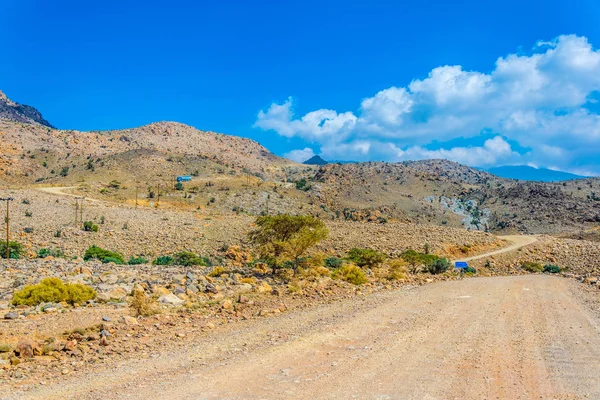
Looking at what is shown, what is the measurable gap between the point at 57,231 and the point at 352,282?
22178 millimetres

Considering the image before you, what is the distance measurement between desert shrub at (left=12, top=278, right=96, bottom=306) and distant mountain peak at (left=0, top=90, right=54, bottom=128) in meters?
121

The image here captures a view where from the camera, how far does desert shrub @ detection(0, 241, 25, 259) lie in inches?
936

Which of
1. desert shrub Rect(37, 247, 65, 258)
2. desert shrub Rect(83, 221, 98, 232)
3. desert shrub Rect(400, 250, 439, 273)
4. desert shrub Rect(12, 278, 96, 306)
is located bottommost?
desert shrub Rect(400, 250, 439, 273)

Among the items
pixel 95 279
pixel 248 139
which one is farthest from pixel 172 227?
pixel 248 139

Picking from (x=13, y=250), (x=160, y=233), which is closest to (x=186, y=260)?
(x=160, y=233)

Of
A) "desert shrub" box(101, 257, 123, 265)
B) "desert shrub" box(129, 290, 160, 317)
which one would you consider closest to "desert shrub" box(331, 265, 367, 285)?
"desert shrub" box(129, 290, 160, 317)

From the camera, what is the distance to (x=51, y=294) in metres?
12.5

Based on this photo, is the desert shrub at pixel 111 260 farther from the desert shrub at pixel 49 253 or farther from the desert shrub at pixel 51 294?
the desert shrub at pixel 51 294

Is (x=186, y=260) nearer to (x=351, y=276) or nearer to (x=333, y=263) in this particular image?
(x=333, y=263)

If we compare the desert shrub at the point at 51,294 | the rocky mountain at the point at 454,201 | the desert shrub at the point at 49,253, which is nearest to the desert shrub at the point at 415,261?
the desert shrub at the point at 51,294

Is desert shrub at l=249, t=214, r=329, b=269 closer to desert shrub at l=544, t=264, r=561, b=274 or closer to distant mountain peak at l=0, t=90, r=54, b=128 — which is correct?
desert shrub at l=544, t=264, r=561, b=274

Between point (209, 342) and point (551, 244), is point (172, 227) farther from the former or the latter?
point (551, 244)

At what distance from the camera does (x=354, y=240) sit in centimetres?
3731

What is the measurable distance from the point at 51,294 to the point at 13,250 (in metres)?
15.0
